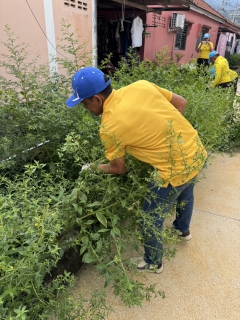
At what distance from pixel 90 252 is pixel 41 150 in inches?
43.2

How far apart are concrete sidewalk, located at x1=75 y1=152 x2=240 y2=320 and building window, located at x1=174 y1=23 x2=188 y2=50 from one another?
36.5 ft

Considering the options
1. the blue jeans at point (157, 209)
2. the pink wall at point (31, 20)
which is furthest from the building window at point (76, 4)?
the blue jeans at point (157, 209)

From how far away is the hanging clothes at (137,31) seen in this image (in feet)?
26.5

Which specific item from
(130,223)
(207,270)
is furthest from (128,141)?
(207,270)

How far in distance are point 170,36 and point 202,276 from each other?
11.1 m

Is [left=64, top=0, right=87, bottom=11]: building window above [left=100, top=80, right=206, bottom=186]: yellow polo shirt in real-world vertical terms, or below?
→ above

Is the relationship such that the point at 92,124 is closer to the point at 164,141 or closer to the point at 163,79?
the point at 164,141

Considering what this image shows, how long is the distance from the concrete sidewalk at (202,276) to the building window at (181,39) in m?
Answer: 11.1

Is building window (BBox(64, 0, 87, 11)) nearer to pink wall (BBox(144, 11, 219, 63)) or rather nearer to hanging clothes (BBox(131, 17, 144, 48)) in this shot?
hanging clothes (BBox(131, 17, 144, 48))

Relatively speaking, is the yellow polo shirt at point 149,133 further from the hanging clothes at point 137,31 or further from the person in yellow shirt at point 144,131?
the hanging clothes at point 137,31

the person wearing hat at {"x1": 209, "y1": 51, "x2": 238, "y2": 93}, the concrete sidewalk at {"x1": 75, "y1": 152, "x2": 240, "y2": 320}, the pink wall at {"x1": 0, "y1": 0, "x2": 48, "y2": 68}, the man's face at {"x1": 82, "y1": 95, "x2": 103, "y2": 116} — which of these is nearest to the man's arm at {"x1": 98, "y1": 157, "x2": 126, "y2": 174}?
the man's face at {"x1": 82, "y1": 95, "x2": 103, "y2": 116}

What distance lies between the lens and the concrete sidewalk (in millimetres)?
1920

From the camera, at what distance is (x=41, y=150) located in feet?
7.59

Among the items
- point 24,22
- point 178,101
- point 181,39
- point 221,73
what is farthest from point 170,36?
point 178,101
